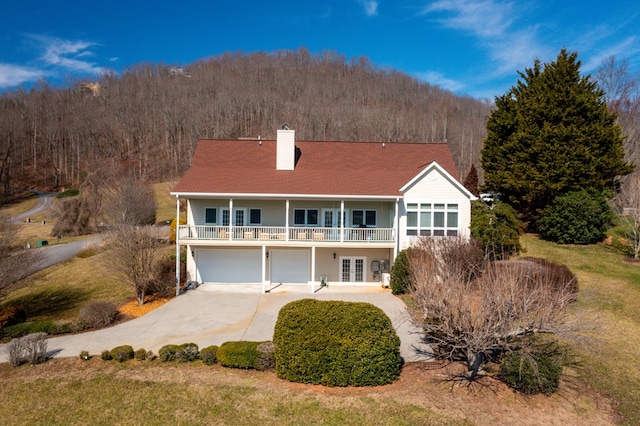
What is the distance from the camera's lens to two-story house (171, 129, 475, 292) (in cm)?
2259

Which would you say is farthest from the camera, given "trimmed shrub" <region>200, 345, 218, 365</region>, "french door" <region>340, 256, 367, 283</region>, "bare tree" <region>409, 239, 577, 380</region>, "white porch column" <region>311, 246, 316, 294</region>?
"french door" <region>340, 256, 367, 283</region>

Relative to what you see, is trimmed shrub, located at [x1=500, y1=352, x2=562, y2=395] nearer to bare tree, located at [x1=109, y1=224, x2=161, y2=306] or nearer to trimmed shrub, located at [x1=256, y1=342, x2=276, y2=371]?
trimmed shrub, located at [x1=256, y1=342, x2=276, y2=371]

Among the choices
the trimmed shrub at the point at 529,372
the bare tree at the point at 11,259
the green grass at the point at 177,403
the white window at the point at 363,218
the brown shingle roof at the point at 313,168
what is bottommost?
the green grass at the point at 177,403

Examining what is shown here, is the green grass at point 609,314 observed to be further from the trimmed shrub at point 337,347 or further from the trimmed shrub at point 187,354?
the trimmed shrub at point 187,354

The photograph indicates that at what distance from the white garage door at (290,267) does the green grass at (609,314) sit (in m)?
13.8

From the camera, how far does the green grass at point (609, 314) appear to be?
1140 cm

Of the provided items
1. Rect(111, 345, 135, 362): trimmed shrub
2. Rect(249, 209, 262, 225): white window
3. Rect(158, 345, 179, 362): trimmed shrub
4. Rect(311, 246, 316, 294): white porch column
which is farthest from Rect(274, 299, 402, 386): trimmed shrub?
Rect(249, 209, 262, 225): white window

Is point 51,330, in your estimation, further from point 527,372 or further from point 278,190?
point 527,372

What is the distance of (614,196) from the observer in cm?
2705

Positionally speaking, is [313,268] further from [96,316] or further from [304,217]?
[96,316]

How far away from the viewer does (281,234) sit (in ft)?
75.6

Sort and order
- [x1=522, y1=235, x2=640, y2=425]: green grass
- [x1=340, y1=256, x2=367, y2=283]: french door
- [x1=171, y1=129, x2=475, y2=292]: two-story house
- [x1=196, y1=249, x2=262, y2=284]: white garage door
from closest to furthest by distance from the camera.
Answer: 1. [x1=522, y1=235, x2=640, y2=425]: green grass
2. [x1=171, y1=129, x2=475, y2=292]: two-story house
3. [x1=196, y1=249, x2=262, y2=284]: white garage door
4. [x1=340, y1=256, x2=367, y2=283]: french door

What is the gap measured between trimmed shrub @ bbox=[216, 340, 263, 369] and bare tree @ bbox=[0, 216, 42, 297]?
37.1 ft

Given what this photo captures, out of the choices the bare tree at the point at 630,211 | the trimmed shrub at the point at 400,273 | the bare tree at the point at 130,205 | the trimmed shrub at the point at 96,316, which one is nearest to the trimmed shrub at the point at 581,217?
the bare tree at the point at 630,211
